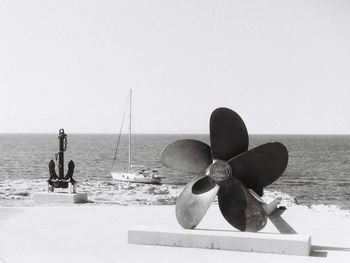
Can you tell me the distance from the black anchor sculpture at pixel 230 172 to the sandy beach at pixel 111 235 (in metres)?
0.90

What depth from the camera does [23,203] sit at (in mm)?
20828

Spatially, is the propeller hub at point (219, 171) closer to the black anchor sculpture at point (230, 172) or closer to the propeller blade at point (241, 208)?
the black anchor sculpture at point (230, 172)

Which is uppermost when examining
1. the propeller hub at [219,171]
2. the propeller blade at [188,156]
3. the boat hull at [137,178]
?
the propeller blade at [188,156]

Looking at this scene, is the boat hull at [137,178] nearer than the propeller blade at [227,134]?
No

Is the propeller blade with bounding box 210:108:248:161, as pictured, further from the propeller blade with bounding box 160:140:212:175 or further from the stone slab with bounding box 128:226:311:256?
the stone slab with bounding box 128:226:311:256

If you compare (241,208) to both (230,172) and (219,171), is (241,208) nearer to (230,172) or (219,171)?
(230,172)

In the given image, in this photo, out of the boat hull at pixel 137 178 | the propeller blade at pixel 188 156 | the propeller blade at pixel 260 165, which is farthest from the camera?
the boat hull at pixel 137 178

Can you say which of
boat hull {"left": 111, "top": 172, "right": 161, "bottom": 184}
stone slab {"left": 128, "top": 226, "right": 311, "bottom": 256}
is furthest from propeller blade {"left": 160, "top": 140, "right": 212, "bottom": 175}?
boat hull {"left": 111, "top": 172, "right": 161, "bottom": 184}

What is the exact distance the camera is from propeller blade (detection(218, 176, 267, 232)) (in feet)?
39.3

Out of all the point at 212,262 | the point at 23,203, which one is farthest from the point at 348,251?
the point at 23,203

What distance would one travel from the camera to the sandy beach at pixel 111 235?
11.1 m

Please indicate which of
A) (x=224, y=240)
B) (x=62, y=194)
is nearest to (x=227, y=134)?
(x=224, y=240)

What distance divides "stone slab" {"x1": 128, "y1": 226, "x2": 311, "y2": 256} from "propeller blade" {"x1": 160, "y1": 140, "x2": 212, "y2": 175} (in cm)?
149

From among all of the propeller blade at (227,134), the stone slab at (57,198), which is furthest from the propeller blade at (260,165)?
the stone slab at (57,198)
